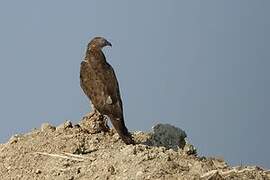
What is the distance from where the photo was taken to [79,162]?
974 cm

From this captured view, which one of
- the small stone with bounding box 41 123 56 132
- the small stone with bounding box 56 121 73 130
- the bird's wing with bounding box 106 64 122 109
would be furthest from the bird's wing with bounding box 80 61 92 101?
the small stone with bounding box 41 123 56 132

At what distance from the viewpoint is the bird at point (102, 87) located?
35.1 feet

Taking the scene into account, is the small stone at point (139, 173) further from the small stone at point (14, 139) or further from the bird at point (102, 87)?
the small stone at point (14, 139)

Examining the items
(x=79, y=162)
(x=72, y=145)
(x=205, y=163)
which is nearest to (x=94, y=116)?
(x=72, y=145)

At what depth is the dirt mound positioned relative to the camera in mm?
8852

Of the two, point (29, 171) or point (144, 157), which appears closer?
point (144, 157)

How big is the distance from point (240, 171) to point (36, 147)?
10.6ft

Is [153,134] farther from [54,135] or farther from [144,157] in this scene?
[144,157]

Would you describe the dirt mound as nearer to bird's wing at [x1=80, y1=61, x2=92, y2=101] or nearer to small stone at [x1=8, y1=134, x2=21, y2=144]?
small stone at [x1=8, y1=134, x2=21, y2=144]

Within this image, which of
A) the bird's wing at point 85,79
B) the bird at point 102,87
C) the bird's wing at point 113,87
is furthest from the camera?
the bird's wing at point 85,79

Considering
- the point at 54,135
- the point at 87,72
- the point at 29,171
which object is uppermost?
the point at 87,72

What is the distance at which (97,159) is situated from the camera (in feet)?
31.5

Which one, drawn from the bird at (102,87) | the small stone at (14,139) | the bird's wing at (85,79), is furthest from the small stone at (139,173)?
the small stone at (14,139)

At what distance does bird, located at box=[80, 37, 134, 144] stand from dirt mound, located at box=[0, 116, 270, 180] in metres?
0.31
